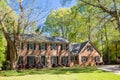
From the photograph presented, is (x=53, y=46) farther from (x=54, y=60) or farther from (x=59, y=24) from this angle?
(x=59, y=24)

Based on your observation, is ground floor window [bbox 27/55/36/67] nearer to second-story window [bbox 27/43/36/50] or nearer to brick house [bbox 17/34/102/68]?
brick house [bbox 17/34/102/68]

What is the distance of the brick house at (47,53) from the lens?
41416 millimetres

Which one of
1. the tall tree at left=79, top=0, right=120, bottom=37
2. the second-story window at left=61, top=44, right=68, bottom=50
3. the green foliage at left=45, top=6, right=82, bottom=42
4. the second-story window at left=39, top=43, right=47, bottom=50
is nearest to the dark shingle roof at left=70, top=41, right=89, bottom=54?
the second-story window at left=61, top=44, right=68, bottom=50

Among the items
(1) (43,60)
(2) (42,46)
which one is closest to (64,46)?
(2) (42,46)

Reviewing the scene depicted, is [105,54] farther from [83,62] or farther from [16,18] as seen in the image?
[16,18]

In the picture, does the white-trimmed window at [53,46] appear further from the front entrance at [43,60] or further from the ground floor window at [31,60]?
the ground floor window at [31,60]

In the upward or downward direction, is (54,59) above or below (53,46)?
below

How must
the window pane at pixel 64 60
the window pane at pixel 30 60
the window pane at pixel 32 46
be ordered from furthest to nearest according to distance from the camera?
1. the window pane at pixel 64 60
2. the window pane at pixel 32 46
3. the window pane at pixel 30 60

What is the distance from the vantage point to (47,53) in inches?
1732

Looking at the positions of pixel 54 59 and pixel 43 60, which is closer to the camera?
pixel 43 60

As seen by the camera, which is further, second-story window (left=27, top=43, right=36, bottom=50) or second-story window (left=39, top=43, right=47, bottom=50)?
second-story window (left=39, top=43, right=47, bottom=50)

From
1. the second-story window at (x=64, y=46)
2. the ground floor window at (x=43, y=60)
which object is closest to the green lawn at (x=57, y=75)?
the ground floor window at (x=43, y=60)

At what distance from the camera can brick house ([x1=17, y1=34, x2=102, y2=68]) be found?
41.4 meters

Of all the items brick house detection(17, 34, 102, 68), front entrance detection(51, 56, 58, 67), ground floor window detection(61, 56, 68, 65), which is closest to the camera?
brick house detection(17, 34, 102, 68)
